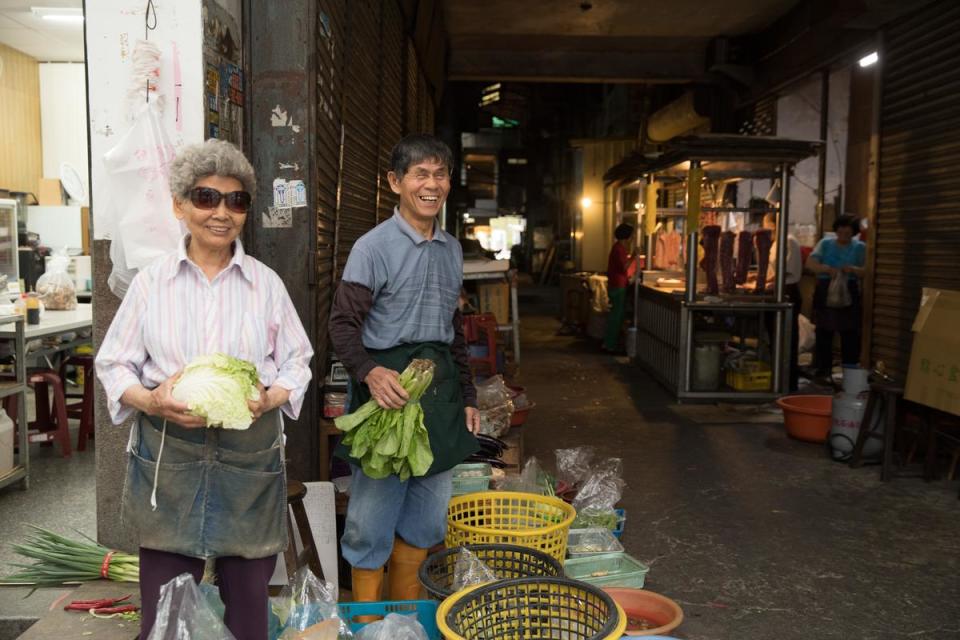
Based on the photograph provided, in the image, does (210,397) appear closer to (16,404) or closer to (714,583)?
(714,583)

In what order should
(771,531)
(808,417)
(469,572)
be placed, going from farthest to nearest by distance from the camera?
(808,417) → (771,531) → (469,572)

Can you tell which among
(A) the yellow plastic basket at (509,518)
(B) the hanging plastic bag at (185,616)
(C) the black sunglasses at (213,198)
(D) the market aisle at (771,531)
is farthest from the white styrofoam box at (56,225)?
(B) the hanging plastic bag at (185,616)

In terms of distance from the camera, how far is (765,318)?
1005 cm

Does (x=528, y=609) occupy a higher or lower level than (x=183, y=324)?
lower

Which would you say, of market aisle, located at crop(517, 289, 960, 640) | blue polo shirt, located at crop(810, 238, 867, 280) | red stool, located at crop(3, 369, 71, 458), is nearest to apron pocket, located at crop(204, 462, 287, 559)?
market aisle, located at crop(517, 289, 960, 640)

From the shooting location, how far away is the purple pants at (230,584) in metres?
Answer: 2.58

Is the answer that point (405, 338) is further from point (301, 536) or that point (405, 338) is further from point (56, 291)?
point (56, 291)

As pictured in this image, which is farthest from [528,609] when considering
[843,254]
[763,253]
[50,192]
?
[50,192]

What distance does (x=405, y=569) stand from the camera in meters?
3.50

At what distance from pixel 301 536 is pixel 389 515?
0.48m

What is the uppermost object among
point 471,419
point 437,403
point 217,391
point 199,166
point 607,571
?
point 199,166

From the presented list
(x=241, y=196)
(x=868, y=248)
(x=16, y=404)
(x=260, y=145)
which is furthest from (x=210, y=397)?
(x=868, y=248)

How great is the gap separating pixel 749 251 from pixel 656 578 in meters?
5.79

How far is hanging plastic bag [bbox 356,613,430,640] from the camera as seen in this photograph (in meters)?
2.69
